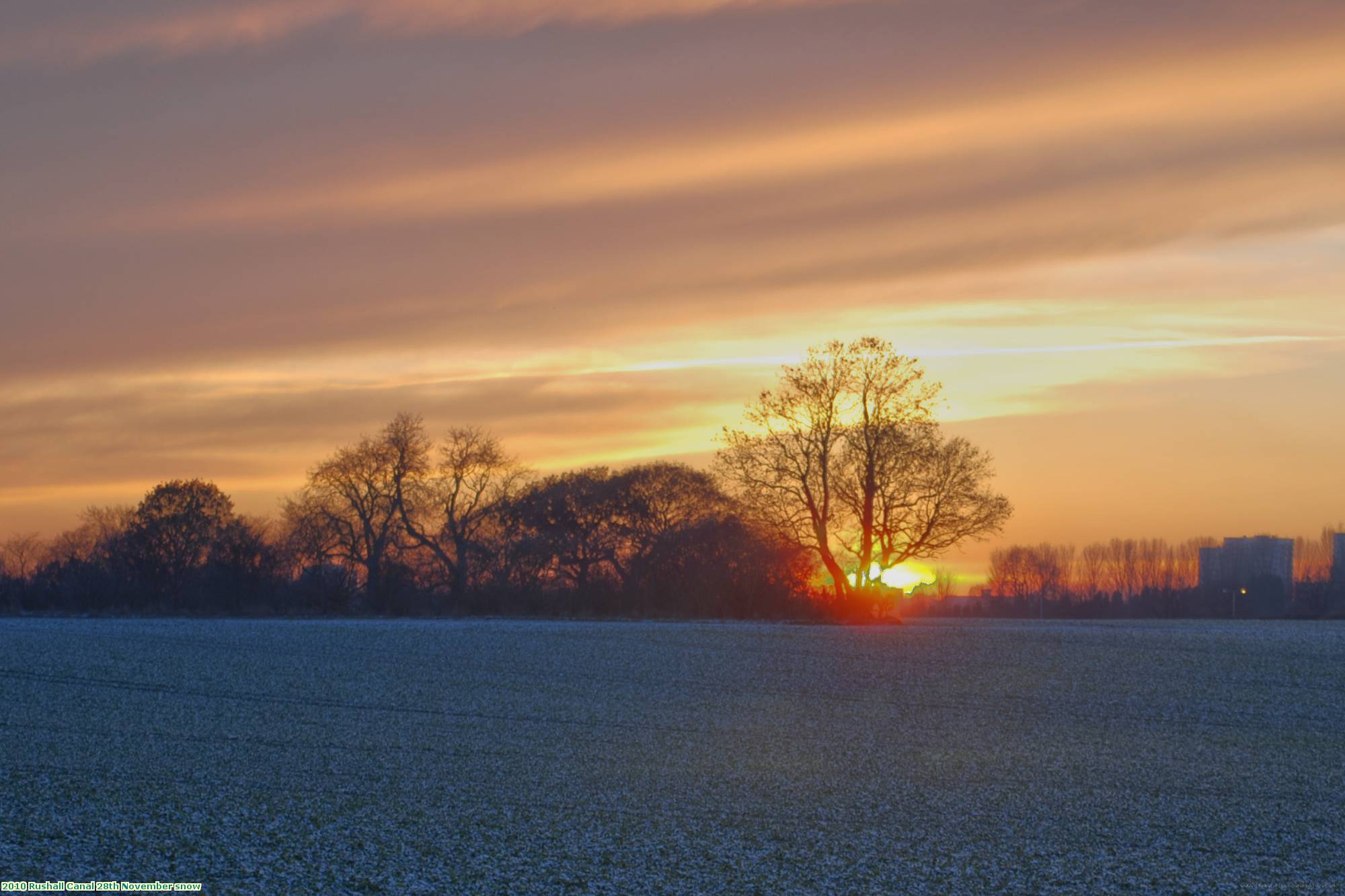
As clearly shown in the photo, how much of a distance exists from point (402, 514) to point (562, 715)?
113 feet

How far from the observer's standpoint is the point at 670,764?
12.4 m

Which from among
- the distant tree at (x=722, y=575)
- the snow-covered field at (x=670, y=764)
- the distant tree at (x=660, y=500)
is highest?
the distant tree at (x=660, y=500)

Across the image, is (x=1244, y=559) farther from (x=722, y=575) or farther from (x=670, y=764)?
(x=670, y=764)

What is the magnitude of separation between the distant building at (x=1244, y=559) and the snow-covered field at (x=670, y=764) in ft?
136

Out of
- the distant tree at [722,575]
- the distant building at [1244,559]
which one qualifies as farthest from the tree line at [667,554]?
the distant building at [1244,559]

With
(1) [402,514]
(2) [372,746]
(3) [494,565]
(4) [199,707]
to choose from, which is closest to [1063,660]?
(2) [372,746]

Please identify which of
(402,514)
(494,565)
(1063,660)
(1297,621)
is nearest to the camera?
(1063,660)

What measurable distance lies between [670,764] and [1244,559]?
5848 centimetres

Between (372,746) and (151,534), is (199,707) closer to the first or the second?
(372,746)

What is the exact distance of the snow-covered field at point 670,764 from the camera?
8508 mm

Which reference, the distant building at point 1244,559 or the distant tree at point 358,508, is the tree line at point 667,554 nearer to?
the distant tree at point 358,508

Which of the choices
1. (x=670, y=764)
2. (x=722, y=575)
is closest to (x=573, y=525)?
(x=722, y=575)

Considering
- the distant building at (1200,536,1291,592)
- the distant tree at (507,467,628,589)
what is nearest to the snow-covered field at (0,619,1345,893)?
the distant tree at (507,467,628,589)

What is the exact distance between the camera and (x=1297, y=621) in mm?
31625
